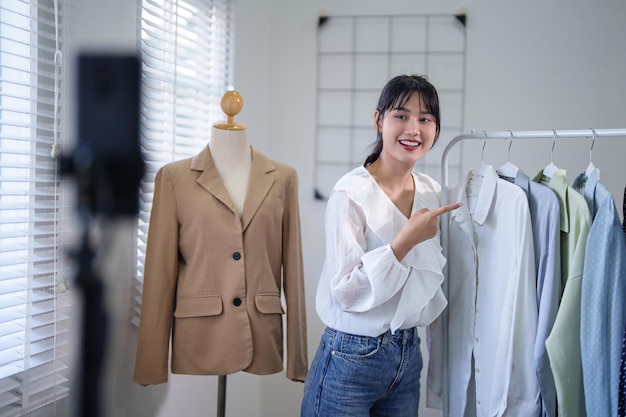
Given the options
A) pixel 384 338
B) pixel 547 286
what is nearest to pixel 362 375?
pixel 384 338

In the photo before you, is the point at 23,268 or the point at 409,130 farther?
the point at 409,130

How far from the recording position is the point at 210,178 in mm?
1360

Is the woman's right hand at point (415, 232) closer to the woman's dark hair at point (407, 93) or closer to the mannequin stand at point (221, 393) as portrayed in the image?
the woman's dark hair at point (407, 93)

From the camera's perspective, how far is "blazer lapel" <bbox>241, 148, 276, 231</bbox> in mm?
1362

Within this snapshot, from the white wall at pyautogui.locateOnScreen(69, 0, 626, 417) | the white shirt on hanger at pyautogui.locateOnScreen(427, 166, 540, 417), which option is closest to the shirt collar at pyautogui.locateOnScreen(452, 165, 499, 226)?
the white shirt on hanger at pyautogui.locateOnScreen(427, 166, 540, 417)

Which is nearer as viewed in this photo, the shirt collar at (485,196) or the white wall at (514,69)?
the shirt collar at (485,196)

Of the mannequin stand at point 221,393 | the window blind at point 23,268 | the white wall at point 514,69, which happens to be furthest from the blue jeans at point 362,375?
the white wall at point 514,69

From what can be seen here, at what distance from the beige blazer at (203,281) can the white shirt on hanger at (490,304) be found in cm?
52

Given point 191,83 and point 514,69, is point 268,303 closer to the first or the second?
point 191,83

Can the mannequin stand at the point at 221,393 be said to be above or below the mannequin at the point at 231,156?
below

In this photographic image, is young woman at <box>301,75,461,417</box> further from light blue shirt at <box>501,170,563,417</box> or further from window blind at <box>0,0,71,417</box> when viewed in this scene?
window blind at <box>0,0,71,417</box>

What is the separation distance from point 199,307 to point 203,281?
0.07m

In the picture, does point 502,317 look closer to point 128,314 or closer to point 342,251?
point 342,251

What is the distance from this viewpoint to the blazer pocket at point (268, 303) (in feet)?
4.46
